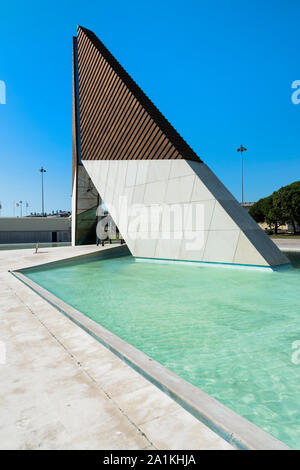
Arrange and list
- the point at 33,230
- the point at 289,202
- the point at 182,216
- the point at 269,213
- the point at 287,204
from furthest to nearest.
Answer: the point at 269,213
the point at 287,204
the point at 289,202
the point at 33,230
the point at 182,216

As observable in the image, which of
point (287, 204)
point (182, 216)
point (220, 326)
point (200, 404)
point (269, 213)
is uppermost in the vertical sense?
point (287, 204)

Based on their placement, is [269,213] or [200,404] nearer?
[200,404]

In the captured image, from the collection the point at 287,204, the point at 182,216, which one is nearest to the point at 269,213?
the point at 287,204

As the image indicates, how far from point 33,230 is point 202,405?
44.3m

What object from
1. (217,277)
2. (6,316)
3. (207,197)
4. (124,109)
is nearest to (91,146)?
(124,109)

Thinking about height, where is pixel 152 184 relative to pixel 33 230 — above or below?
above

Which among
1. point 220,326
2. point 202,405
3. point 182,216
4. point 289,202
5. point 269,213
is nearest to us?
point 202,405

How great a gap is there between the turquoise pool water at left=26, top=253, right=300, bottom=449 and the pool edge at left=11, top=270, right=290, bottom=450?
0.44m

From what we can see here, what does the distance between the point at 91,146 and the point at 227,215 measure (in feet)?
40.2

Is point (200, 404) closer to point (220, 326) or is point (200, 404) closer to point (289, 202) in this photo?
point (220, 326)

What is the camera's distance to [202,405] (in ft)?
7.91

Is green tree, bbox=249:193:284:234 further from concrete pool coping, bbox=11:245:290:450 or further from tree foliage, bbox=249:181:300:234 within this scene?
concrete pool coping, bbox=11:245:290:450
